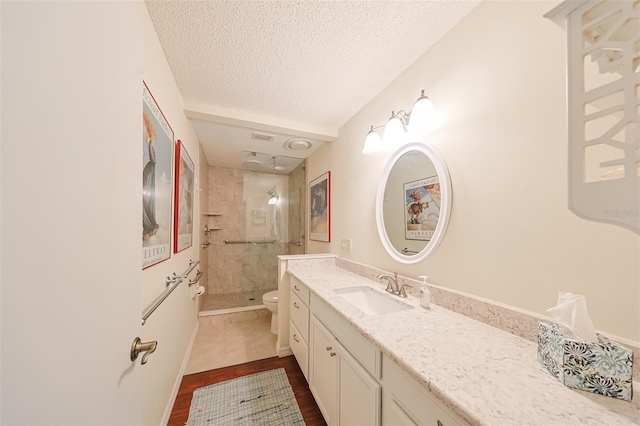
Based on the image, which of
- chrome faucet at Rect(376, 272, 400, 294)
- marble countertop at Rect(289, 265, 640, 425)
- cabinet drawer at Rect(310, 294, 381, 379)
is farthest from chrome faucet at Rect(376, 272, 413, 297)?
cabinet drawer at Rect(310, 294, 381, 379)

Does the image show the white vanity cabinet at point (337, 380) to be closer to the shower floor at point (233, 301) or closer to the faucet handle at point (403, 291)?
the faucet handle at point (403, 291)

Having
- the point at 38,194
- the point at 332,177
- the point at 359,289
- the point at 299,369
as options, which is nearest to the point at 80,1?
the point at 38,194

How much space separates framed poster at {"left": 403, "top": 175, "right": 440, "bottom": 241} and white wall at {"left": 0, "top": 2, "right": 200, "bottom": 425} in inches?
53.9

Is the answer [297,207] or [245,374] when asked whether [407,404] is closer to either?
[245,374]

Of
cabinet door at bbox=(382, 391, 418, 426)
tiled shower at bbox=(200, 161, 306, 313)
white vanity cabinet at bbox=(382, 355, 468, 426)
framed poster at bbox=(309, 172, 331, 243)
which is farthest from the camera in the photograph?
tiled shower at bbox=(200, 161, 306, 313)

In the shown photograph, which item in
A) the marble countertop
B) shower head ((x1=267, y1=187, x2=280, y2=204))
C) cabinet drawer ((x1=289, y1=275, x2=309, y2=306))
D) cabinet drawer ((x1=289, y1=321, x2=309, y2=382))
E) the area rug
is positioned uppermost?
shower head ((x1=267, y1=187, x2=280, y2=204))

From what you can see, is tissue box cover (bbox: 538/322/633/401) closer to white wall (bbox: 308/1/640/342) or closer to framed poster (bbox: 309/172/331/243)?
white wall (bbox: 308/1/640/342)

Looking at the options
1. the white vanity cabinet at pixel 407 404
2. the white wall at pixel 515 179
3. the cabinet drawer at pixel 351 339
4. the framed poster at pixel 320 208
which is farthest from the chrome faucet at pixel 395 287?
the framed poster at pixel 320 208

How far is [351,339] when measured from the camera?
1.01m

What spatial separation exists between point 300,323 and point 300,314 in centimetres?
7

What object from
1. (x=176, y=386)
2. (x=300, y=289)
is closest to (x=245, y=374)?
(x=176, y=386)

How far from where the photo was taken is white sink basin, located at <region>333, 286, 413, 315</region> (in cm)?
131

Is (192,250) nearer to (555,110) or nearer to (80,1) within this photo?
(80,1)

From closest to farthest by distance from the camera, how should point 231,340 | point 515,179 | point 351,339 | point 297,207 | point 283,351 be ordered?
1. point 515,179
2. point 351,339
3. point 283,351
4. point 231,340
5. point 297,207
